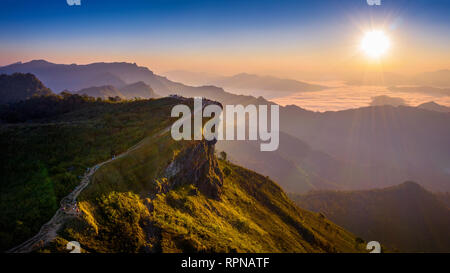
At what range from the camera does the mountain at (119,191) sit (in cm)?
2028

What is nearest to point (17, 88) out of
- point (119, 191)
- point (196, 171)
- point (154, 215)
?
point (196, 171)

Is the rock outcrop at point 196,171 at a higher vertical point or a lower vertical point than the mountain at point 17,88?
lower

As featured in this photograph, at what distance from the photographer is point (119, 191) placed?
2630 centimetres

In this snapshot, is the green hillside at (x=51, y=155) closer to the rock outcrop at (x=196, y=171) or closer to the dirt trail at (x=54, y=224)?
the dirt trail at (x=54, y=224)

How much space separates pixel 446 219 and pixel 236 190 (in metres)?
237

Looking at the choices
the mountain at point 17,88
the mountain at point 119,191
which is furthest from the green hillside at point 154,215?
the mountain at point 17,88

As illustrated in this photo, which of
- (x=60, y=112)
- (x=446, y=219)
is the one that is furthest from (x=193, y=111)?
(x=446, y=219)

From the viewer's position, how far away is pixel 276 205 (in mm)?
79375

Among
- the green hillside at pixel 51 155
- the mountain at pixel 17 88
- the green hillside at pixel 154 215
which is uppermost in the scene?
the mountain at pixel 17 88
